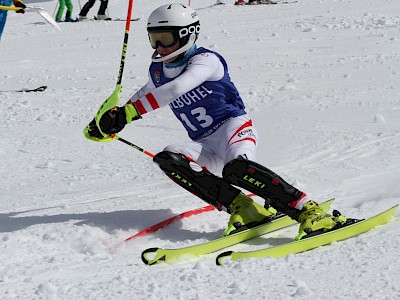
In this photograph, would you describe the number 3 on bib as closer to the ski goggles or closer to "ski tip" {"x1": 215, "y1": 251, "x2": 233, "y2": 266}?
the ski goggles

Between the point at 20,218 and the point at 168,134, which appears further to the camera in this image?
the point at 168,134

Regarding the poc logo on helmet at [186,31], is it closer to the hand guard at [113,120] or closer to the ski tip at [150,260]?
the hand guard at [113,120]

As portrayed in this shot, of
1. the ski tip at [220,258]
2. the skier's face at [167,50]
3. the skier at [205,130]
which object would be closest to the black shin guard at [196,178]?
the skier at [205,130]

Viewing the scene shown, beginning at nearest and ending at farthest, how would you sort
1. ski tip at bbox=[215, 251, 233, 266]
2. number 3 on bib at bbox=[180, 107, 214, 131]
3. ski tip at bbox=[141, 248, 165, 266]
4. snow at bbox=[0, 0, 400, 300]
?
1. snow at bbox=[0, 0, 400, 300]
2. ski tip at bbox=[215, 251, 233, 266]
3. ski tip at bbox=[141, 248, 165, 266]
4. number 3 on bib at bbox=[180, 107, 214, 131]

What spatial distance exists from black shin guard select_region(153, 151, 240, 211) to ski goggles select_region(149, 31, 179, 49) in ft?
2.33

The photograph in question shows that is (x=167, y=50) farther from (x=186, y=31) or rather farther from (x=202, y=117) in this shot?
(x=202, y=117)

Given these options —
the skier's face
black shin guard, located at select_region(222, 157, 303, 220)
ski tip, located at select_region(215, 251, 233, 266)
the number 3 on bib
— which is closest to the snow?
ski tip, located at select_region(215, 251, 233, 266)

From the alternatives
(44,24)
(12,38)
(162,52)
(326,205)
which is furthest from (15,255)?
(44,24)

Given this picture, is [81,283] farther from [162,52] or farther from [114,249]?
[162,52]

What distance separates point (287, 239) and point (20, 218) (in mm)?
1889

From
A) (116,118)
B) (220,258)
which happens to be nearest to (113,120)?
(116,118)

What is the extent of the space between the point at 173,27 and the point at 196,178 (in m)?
0.99

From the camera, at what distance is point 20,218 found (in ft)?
17.1

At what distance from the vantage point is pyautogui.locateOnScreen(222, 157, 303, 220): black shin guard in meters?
4.54
